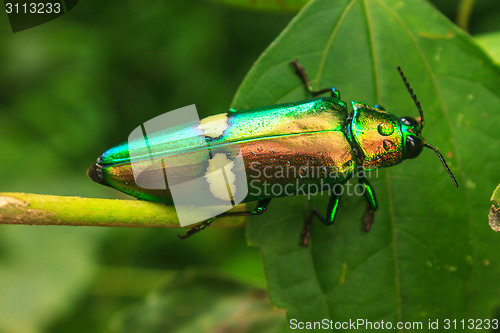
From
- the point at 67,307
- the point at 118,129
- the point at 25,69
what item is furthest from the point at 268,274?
the point at 25,69

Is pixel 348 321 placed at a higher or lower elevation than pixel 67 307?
higher

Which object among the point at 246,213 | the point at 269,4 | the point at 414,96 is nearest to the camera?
the point at 246,213

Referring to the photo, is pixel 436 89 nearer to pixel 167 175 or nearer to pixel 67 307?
pixel 167 175

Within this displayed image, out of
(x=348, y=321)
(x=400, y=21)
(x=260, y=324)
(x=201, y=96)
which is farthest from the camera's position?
(x=201, y=96)

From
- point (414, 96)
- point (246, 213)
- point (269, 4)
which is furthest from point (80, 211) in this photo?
point (414, 96)

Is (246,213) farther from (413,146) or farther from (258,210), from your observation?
(413,146)

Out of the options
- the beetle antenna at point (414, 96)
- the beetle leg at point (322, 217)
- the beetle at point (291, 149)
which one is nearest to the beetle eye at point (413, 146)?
the beetle at point (291, 149)

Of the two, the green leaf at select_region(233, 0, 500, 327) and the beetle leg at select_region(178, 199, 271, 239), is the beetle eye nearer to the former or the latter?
the green leaf at select_region(233, 0, 500, 327)
